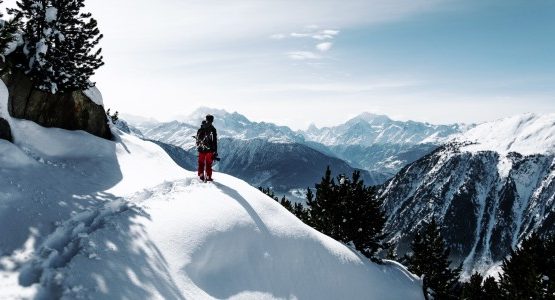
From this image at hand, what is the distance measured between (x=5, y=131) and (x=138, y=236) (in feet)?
30.9

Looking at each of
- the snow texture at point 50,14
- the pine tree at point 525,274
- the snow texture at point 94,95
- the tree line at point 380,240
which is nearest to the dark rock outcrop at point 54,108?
the snow texture at point 94,95

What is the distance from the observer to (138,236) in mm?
12820

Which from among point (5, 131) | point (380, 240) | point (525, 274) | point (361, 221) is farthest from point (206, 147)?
point (525, 274)

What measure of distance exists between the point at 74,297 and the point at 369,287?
16.1 metres

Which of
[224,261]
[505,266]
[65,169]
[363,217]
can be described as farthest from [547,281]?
[65,169]

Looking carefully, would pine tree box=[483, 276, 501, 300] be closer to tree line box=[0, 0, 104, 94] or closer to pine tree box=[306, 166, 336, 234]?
pine tree box=[306, 166, 336, 234]

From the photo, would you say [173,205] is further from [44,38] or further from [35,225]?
[44,38]

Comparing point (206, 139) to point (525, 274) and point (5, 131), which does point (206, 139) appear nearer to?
point (5, 131)

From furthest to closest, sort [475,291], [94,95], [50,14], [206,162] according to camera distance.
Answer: [475,291]
[94,95]
[50,14]
[206,162]

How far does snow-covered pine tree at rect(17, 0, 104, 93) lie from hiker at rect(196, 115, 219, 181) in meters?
8.07

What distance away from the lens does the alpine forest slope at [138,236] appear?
10633 mm

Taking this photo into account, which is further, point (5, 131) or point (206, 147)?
point (206, 147)

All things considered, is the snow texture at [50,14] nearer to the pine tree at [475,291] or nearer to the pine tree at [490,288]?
the pine tree at [490,288]

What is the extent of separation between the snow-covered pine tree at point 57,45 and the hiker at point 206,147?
26.5 ft
